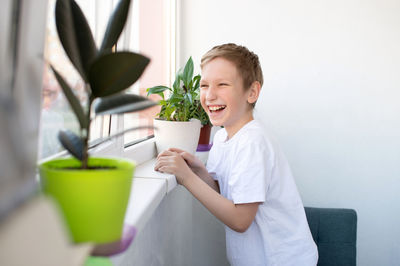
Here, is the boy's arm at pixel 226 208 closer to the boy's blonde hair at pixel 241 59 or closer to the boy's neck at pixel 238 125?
the boy's neck at pixel 238 125

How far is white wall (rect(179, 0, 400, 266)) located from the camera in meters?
1.68

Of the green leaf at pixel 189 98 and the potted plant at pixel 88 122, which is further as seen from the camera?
the green leaf at pixel 189 98

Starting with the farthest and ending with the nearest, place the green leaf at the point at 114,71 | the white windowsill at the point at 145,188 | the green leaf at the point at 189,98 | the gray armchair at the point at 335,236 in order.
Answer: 1. the gray armchair at the point at 335,236
2. the green leaf at the point at 189,98
3. the white windowsill at the point at 145,188
4. the green leaf at the point at 114,71

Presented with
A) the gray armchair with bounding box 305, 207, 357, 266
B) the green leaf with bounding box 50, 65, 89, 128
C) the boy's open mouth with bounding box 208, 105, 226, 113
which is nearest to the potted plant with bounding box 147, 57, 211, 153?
the boy's open mouth with bounding box 208, 105, 226, 113

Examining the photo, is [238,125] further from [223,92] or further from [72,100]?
[72,100]

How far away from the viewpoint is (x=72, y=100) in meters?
0.39

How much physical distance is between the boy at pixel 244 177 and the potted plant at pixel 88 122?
56 centimetres

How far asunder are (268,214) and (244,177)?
200mm

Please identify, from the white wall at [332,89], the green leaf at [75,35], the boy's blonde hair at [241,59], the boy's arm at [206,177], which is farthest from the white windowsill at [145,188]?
the white wall at [332,89]

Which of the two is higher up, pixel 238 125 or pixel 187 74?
pixel 187 74

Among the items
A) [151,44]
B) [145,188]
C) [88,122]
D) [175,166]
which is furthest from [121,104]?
[151,44]

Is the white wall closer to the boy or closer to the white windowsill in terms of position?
the boy

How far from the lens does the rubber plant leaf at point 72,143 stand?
41 cm

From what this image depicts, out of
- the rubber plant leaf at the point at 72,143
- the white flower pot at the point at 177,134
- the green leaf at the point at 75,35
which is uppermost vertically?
the green leaf at the point at 75,35
